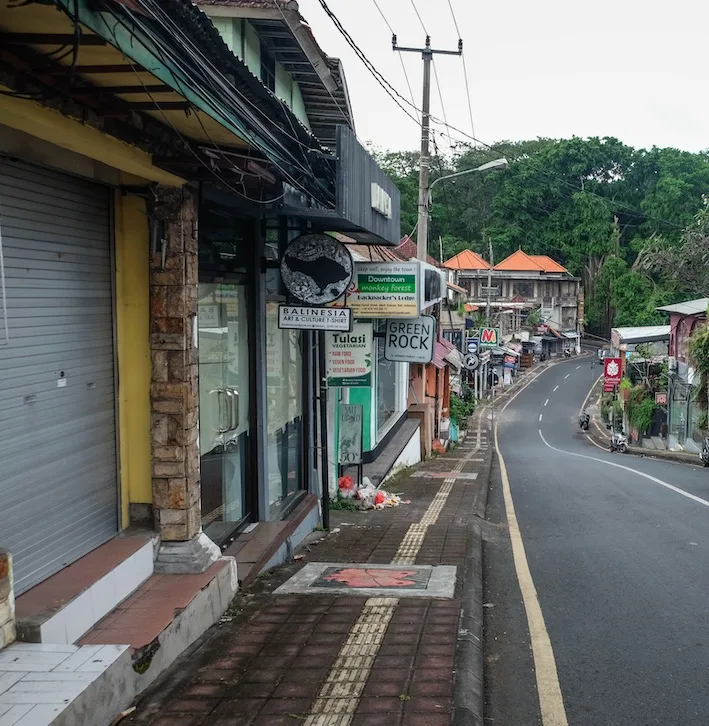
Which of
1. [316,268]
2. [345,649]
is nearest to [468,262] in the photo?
[316,268]

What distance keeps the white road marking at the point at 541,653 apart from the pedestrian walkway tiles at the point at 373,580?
0.70 metres

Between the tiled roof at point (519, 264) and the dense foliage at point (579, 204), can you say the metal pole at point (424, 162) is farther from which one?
the tiled roof at point (519, 264)

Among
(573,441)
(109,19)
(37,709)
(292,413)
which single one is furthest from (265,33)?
(573,441)

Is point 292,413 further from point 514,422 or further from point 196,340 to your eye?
point 514,422

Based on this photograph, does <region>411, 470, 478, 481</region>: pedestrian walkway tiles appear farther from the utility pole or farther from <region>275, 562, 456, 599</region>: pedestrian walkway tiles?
<region>275, 562, 456, 599</region>: pedestrian walkway tiles

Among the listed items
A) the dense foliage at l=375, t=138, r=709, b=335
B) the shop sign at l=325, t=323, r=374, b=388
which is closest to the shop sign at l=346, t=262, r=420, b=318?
the shop sign at l=325, t=323, r=374, b=388

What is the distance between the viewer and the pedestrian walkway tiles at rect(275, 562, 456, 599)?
22.5 feet

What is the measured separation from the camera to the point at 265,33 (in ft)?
36.0

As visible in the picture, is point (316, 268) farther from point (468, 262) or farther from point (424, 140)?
point (468, 262)

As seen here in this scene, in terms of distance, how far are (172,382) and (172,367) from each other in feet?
0.38

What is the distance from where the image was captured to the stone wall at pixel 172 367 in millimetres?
6180

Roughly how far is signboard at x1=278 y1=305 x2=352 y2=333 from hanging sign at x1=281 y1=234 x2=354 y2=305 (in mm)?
115

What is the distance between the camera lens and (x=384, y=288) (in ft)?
39.5

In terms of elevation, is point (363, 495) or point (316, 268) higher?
point (316, 268)
